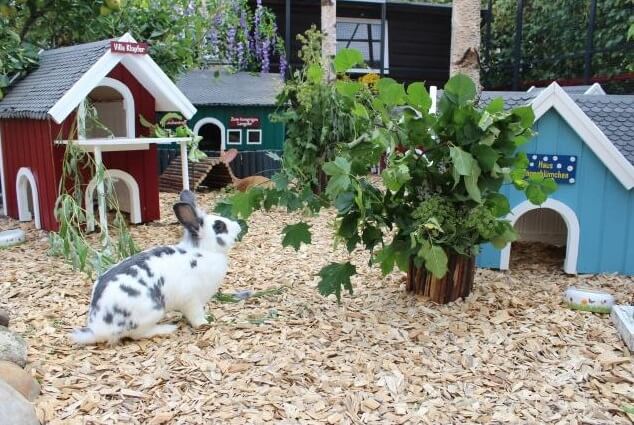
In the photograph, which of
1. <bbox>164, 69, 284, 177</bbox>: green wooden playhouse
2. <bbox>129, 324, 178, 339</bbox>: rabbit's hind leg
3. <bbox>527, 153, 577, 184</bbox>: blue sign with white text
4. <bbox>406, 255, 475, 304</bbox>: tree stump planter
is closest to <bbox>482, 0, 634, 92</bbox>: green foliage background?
<bbox>164, 69, 284, 177</bbox>: green wooden playhouse

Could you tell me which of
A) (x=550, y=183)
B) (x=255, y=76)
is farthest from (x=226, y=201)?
(x=255, y=76)

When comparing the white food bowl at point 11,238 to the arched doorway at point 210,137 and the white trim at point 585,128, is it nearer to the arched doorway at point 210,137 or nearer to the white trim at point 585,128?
the white trim at point 585,128

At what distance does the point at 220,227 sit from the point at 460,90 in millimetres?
1639

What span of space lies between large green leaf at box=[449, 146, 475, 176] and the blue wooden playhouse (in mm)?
1552

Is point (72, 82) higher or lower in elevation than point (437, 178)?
higher

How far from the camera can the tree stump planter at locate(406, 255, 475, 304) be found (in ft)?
12.8

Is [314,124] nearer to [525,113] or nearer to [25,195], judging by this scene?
[525,113]

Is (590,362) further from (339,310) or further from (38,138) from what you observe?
(38,138)

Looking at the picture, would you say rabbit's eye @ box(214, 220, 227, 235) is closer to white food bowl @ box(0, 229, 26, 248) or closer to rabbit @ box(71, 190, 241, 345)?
rabbit @ box(71, 190, 241, 345)

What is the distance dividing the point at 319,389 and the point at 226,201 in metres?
1.52

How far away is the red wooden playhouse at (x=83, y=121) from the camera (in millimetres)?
5758

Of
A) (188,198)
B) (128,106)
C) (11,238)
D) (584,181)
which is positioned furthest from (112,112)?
Result: (584,181)

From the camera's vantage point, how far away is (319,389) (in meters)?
2.92

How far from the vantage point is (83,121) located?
5.55 metres
